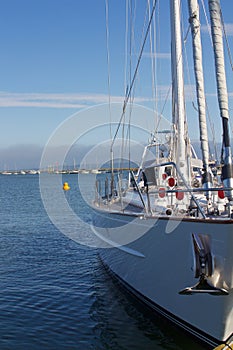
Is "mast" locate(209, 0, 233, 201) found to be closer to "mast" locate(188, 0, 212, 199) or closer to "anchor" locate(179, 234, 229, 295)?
"anchor" locate(179, 234, 229, 295)

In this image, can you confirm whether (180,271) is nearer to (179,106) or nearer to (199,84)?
(199,84)

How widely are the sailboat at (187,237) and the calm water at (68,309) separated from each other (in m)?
0.51

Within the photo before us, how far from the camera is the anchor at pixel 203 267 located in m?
8.13

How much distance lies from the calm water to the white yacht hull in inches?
18.9

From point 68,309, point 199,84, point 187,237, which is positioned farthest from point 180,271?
point 199,84

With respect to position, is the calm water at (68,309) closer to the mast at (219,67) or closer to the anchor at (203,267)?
the anchor at (203,267)

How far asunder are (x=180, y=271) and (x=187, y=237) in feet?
2.44

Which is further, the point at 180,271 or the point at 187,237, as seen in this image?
the point at 180,271

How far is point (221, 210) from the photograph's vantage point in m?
9.56

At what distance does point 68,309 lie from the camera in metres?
11.5

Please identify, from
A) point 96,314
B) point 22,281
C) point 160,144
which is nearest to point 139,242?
point 96,314

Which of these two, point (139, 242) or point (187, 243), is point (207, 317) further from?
point (139, 242)

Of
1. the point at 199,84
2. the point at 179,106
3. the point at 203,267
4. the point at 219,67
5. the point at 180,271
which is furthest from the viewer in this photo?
the point at 179,106

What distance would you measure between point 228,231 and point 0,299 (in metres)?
6.93
